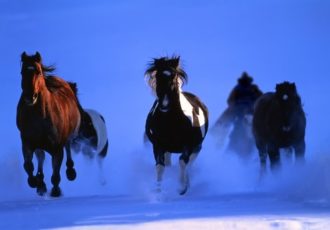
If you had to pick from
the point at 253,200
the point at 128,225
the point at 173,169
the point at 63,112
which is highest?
the point at 63,112

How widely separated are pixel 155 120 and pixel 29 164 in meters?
1.31

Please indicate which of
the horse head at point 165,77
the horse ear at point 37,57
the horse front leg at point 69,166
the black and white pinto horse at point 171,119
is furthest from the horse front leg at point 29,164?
the horse head at point 165,77

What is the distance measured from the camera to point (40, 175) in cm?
862

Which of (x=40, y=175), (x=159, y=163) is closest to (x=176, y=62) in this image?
(x=159, y=163)

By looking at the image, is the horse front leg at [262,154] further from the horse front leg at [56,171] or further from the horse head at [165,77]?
the horse front leg at [56,171]

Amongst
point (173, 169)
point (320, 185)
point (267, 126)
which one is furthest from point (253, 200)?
point (267, 126)

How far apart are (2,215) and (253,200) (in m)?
2.25

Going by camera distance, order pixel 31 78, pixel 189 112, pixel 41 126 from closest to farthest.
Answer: pixel 31 78
pixel 41 126
pixel 189 112

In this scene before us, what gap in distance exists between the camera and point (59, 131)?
8.64 meters

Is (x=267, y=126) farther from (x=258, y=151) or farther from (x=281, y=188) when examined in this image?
(x=281, y=188)

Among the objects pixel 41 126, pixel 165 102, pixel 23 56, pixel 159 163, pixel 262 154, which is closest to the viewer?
pixel 165 102

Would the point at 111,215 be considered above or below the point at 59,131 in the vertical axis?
below

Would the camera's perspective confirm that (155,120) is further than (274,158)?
No

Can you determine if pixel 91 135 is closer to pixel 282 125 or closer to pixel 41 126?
pixel 41 126
